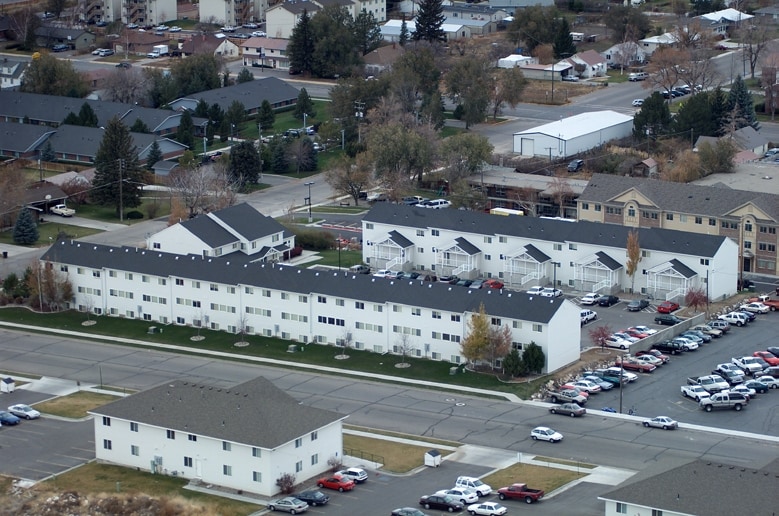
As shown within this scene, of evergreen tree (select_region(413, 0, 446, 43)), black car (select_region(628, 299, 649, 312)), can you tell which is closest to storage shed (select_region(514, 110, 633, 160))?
black car (select_region(628, 299, 649, 312))

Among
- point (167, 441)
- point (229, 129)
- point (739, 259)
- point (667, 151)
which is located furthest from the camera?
point (229, 129)

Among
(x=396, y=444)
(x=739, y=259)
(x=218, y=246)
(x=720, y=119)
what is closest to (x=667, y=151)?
(x=720, y=119)

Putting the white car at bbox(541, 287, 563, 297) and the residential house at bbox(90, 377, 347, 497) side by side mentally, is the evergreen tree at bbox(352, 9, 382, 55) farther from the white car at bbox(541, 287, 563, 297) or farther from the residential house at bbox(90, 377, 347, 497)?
the residential house at bbox(90, 377, 347, 497)

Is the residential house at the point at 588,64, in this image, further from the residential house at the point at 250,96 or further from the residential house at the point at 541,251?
the residential house at the point at 541,251

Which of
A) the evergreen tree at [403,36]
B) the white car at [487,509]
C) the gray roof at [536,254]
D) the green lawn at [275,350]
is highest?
the evergreen tree at [403,36]

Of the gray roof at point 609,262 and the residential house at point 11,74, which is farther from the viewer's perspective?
the residential house at point 11,74

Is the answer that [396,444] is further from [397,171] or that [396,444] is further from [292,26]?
[292,26]

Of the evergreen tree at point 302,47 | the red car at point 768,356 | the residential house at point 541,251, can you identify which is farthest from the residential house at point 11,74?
the red car at point 768,356
